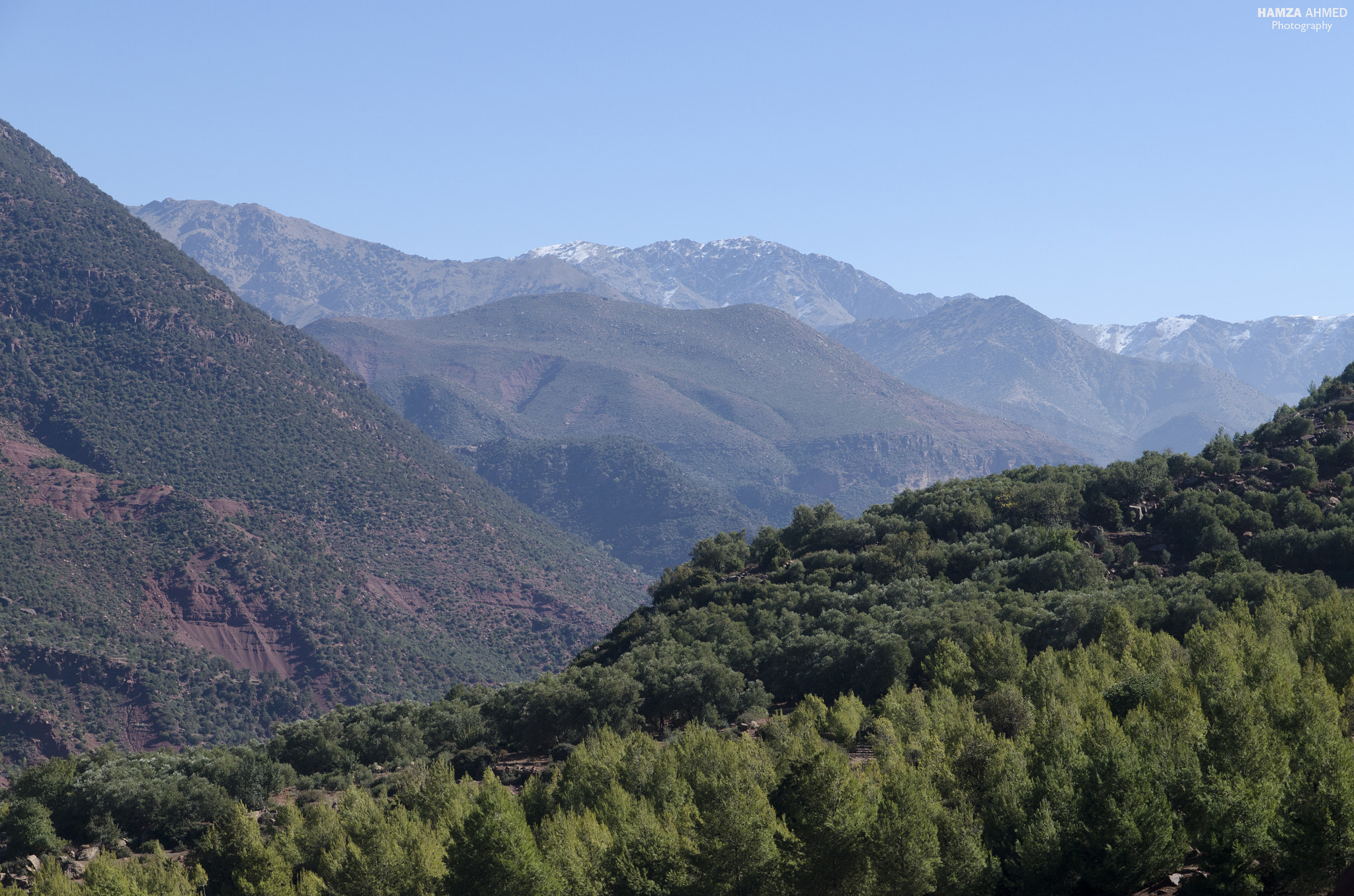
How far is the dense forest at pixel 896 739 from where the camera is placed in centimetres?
3959

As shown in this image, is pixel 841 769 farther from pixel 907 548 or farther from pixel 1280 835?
pixel 907 548

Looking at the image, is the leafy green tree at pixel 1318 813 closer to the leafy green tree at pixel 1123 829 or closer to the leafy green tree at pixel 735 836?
the leafy green tree at pixel 1123 829

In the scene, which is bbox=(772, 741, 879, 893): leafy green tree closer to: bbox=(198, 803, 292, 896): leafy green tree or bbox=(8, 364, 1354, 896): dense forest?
bbox=(8, 364, 1354, 896): dense forest

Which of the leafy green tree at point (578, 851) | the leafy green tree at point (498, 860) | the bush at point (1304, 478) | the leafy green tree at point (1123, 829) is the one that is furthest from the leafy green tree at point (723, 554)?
the leafy green tree at point (1123, 829)

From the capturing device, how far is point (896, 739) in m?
53.4

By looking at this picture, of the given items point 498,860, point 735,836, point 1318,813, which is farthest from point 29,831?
point 1318,813

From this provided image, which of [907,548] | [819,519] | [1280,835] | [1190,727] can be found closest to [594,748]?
[1190,727]

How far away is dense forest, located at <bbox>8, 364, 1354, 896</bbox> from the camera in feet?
130

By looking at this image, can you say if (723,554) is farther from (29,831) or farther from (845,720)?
(29,831)

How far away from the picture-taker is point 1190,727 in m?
43.9

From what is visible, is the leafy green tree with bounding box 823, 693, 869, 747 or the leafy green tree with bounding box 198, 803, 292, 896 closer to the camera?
the leafy green tree with bounding box 198, 803, 292, 896

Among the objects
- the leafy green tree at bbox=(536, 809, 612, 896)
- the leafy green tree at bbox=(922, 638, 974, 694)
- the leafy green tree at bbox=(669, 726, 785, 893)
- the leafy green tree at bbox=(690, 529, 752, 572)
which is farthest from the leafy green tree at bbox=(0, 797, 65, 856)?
the leafy green tree at bbox=(690, 529, 752, 572)

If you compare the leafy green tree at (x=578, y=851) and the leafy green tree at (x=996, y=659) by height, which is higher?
the leafy green tree at (x=996, y=659)

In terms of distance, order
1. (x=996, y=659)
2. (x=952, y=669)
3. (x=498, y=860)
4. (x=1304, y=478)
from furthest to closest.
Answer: (x=1304, y=478)
(x=996, y=659)
(x=952, y=669)
(x=498, y=860)
